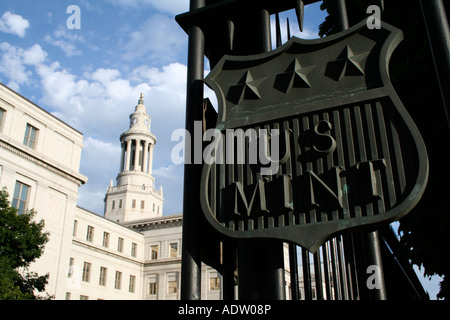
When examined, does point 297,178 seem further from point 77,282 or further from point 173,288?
point 173,288

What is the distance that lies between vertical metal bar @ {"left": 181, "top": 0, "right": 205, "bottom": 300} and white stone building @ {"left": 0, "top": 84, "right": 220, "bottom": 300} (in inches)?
1246

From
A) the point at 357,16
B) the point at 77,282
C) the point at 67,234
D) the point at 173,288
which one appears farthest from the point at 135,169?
the point at 357,16

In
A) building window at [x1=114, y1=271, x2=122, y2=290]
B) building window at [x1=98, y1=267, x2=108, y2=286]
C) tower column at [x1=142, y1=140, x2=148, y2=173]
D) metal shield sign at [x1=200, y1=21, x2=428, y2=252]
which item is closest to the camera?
metal shield sign at [x1=200, y1=21, x2=428, y2=252]

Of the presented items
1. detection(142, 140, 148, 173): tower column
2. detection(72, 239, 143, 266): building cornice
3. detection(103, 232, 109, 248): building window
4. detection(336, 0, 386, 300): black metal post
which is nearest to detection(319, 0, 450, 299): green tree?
detection(336, 0, 386, 300): black metal post

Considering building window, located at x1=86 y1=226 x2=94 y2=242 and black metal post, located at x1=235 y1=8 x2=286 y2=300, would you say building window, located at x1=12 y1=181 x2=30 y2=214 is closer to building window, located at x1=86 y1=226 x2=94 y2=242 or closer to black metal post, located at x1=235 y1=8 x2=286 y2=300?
building window, located at x1=86 y1=226 x2=94 y2=242

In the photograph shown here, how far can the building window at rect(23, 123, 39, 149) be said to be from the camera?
112 ft

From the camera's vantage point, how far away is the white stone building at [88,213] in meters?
33.0

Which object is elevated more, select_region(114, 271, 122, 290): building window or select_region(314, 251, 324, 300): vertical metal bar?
select_region(114, 271, 122, 290): building window

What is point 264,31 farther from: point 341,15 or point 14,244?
point 14,244

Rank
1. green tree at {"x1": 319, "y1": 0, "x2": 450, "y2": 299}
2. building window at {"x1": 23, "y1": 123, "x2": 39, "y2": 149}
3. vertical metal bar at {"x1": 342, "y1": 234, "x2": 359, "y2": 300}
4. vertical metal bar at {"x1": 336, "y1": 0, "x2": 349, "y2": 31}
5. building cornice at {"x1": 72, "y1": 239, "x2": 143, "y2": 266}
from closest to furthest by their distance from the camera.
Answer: vertical metal bar at {"x1": 336, "y1": 0, "x2": 349, "y2": 31} < vertical metal bar at {"x1": 342, "y1": 234, "x2": 359, "y2": 300} < green tree at {"x1": 319, "y1": 0, "x2": 450, "y2": 299} < building window at {"x1": 23, "y1": 123, "x2": 39, "y2": 149} < building cornice at {"x1": 72, "y1": 239, "x2": 143, "y2": 266}

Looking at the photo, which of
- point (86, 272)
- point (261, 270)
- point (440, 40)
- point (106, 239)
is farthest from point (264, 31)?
point (106, 239)

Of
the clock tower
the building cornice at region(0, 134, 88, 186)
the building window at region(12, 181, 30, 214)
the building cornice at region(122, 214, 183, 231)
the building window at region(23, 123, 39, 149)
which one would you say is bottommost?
the building window at region(12, 181, 30, 214)

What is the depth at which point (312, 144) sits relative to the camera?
293 centimetres

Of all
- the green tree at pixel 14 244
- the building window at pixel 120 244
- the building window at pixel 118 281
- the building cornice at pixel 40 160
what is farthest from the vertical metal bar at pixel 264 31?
the building window at pixel 120 244
